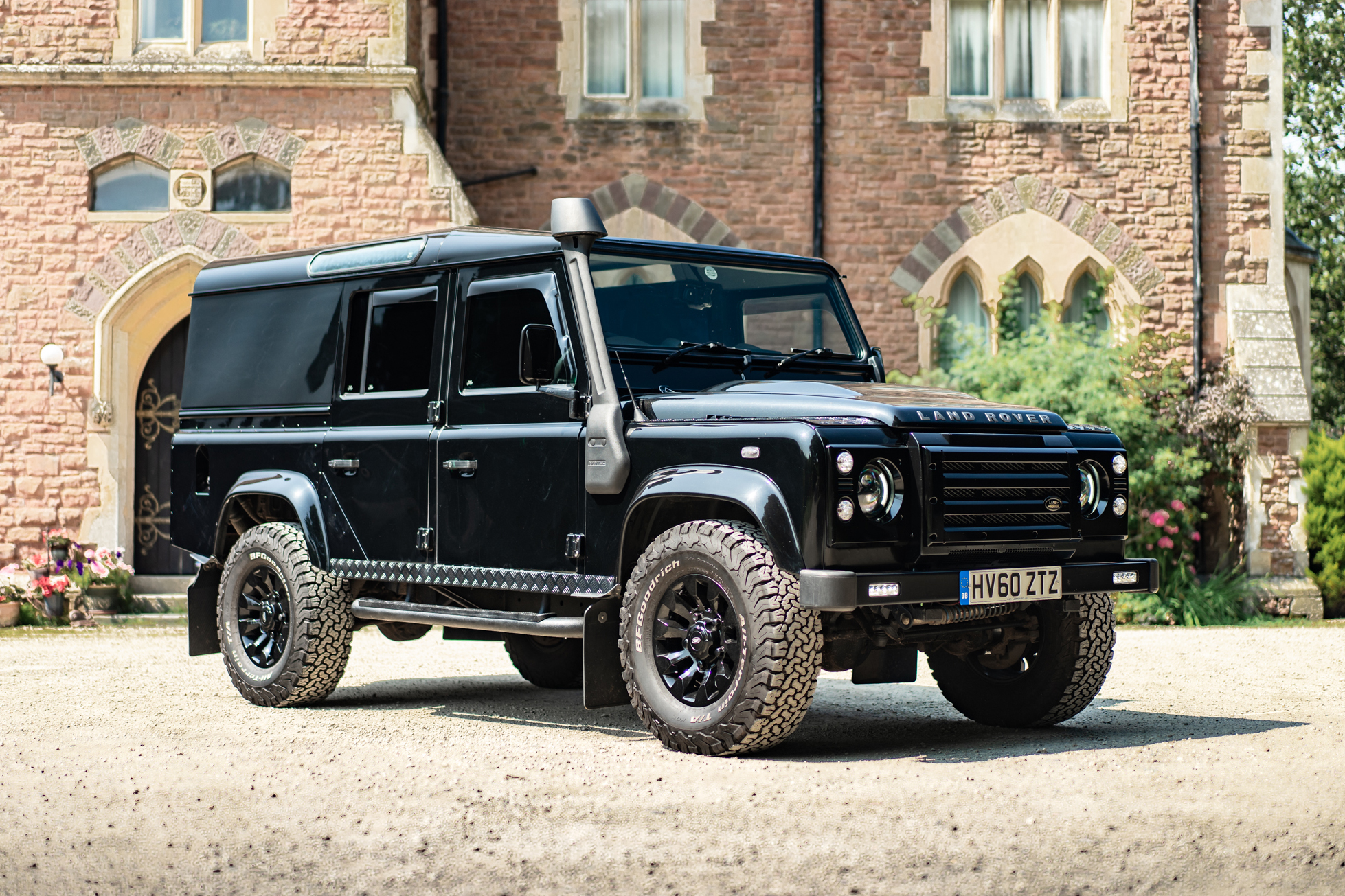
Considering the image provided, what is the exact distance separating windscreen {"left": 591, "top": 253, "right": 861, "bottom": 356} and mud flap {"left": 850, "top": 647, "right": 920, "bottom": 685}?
157 centimetres

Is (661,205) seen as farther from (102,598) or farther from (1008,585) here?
(1008,585)

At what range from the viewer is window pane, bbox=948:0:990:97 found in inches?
646

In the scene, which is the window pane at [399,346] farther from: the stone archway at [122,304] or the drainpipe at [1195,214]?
the drainpipe at [1195,214]

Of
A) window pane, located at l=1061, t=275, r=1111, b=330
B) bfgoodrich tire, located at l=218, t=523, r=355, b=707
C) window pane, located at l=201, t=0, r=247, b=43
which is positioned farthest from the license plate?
window pane, located at l=201, t=0, r=247, b=43

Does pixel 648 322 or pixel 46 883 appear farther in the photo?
pixel 648 322

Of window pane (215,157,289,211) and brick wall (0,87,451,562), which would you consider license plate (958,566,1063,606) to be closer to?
brick wall (0,87,451,562)

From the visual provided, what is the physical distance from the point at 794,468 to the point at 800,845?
1679 millimetres

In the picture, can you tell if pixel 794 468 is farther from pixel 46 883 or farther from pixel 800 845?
pixel 46 883

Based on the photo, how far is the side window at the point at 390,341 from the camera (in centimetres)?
753

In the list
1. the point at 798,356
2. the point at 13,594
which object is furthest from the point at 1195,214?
the point at 13,594

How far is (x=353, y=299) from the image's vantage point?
7.96 meters

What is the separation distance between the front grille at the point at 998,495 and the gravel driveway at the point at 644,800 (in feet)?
2.93

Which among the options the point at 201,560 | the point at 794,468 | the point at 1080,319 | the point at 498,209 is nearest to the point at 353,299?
the point at 201,560

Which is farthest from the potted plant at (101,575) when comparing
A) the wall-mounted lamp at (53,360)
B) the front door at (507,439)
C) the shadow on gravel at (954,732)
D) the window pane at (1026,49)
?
the window pane at (1026,49)
